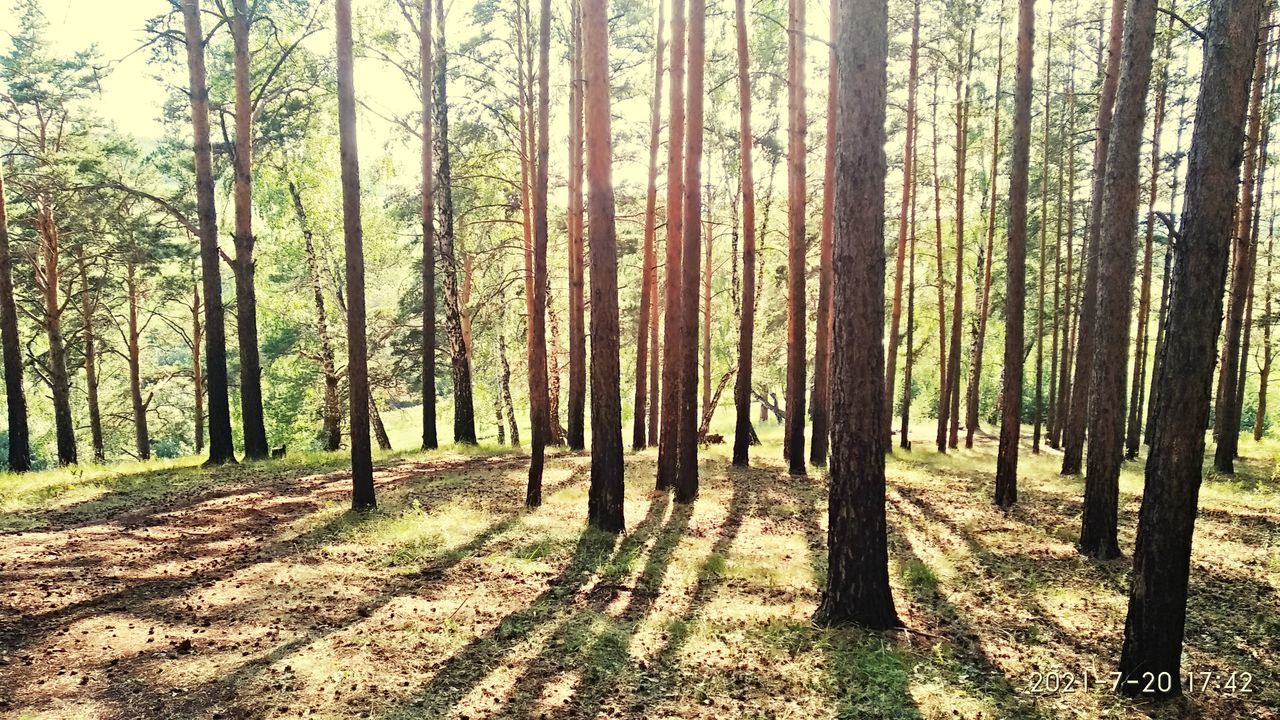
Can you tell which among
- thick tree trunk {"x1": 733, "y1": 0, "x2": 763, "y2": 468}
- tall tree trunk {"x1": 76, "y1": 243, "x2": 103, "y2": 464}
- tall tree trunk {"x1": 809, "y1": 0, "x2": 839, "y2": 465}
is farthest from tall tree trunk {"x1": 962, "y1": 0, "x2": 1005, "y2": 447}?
tall tree trunk {"x1": 76, "y1": 243, "x2": 103, "y2": 464}

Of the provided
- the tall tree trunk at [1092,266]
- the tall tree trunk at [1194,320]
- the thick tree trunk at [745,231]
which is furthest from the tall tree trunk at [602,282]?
the tall tree trunk at [1092,266]

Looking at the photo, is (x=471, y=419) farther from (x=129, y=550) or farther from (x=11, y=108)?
(x=11, y=108)

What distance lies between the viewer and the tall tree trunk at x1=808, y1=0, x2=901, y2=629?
5973 millimetres

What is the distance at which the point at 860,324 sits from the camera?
19.9ft

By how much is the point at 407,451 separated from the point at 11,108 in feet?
53.4

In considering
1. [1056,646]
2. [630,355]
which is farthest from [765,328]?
[1056,646]

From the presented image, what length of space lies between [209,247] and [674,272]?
936cm

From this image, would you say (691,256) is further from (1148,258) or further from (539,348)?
(1148,258)

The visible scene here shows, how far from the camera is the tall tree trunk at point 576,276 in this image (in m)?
16.7

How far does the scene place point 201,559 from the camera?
7.59 meters

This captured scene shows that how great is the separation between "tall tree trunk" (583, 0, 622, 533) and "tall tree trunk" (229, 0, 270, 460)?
8399 millimetres

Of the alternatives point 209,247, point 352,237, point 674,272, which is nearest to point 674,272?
point 674,272

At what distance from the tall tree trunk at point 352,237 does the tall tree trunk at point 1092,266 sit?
1259 centimetres

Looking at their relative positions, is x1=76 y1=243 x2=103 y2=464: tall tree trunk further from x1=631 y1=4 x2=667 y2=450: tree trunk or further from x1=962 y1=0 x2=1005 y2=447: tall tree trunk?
x1=962 y1=0 x2=1005 y2=447: tall tree trunk
